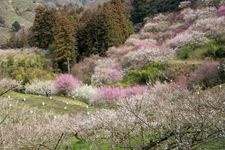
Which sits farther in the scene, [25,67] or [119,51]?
[119,51]

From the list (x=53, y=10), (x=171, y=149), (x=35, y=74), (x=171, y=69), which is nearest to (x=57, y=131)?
(x=171, y=149)

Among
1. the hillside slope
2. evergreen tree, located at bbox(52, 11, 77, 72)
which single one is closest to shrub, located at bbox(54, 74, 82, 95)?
evergreen tree, located at bbox(52, 11, 77, 72)

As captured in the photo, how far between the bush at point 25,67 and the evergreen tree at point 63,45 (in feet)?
3.49

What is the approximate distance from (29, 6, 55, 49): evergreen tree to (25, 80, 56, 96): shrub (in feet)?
29.1

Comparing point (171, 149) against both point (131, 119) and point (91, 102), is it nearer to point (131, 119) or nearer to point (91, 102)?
point (131, 119)

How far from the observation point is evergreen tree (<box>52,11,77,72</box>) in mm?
35312

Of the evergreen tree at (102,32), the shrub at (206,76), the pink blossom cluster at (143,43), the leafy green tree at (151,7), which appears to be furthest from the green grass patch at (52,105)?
the leafy green tree at (151,7)

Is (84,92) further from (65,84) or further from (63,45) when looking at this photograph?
(63,45)

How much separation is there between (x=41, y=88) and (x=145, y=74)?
7.34 m

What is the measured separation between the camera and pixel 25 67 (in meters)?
33.6

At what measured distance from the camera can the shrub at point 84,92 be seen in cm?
2827

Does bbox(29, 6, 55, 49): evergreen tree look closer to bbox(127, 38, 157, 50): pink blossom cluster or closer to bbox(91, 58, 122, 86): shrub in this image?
bbox(127, 38, 157, 50): pink blossom cluster

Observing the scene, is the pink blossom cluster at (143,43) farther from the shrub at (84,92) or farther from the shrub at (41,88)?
the shrub at (41,88)

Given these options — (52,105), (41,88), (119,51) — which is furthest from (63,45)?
(52,105)
